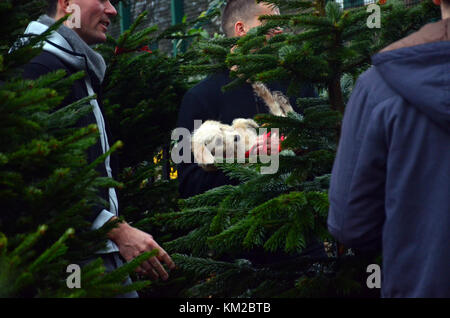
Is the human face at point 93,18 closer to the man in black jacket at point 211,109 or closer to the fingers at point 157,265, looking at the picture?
the man in black jacket at point 211,109

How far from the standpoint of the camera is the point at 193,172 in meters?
3.35

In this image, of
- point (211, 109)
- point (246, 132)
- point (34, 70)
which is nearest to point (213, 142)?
point (246, 132)

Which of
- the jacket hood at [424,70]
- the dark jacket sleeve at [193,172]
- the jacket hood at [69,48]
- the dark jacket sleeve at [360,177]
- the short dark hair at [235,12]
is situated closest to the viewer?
the jacket hood at [424,70]

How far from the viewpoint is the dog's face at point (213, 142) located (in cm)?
296

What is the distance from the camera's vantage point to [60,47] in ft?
8.25

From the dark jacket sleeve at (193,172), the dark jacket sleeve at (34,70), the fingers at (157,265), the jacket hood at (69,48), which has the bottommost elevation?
the fingers at (157,265)

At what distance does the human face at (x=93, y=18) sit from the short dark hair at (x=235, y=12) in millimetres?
1194

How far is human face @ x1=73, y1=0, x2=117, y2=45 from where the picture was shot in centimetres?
290

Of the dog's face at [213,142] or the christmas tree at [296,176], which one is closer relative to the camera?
the christmas tree at [296,176]

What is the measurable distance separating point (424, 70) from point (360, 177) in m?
0.38

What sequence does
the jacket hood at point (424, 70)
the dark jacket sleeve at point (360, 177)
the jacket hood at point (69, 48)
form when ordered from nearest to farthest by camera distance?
1. the jacket hood at point (424, 70)
2. the dark jacket sleeve at point (360, 177)
3. the jacket hood at point (69, 48)

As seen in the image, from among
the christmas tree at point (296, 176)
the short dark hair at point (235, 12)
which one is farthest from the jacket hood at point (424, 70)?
the short dark hair at point (235, 12)

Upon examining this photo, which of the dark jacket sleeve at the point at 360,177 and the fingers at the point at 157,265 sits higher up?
the dark jacket sleeve at the point at 360,177
